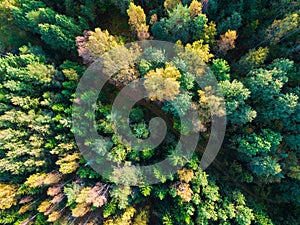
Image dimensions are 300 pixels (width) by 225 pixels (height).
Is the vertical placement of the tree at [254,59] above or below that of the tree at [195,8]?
below

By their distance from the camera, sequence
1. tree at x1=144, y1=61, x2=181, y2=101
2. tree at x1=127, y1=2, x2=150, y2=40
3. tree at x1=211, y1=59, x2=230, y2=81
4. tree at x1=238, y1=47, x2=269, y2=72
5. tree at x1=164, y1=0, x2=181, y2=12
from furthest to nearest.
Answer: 1. tree at x1=164, y1=0, x2=181, y2=12
2. tree at x1=127, y1=2, x2=150, y2=40
3. tree at x1=211, y1=59, x2=230, y2=81
4. tree at x1=238, y1=47, x2=269, y2=72
5. tree at x1=144, y1=61, x2=181, y2=101

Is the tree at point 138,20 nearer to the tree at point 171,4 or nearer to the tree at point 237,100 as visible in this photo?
the tree at point 171,4

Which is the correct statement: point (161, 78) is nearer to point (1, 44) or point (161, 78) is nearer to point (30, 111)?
point (30, 111)

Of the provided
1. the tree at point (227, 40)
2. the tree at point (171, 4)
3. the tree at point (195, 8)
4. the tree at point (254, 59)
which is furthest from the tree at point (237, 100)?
the tree at point (171, 4)

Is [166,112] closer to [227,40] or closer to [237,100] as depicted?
[237,100]

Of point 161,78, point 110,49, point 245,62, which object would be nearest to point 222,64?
point 245,62

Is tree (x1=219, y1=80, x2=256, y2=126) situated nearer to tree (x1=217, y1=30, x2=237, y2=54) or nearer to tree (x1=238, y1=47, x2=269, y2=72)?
tree (x1=238, y1=47, x2=269, y2=72)

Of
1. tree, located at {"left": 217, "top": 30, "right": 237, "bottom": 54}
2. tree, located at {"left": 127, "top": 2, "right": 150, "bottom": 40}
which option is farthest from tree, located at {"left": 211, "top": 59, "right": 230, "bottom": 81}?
tree, located at {"left": 127, "top": 2, "right": 150, "bottom": 40}

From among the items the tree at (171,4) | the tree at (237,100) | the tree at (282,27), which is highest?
the tree at (171,4)

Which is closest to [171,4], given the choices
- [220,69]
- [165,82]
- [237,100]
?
[220,69]

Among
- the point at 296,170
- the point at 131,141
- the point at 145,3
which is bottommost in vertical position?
the point at 296,170

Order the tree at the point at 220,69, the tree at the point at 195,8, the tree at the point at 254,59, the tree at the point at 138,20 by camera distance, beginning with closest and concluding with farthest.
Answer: the tree at the point at 195,8 < the tree at the point at 254,59 < the tree at the point at 220,69 < the tree at the point at 138,20
